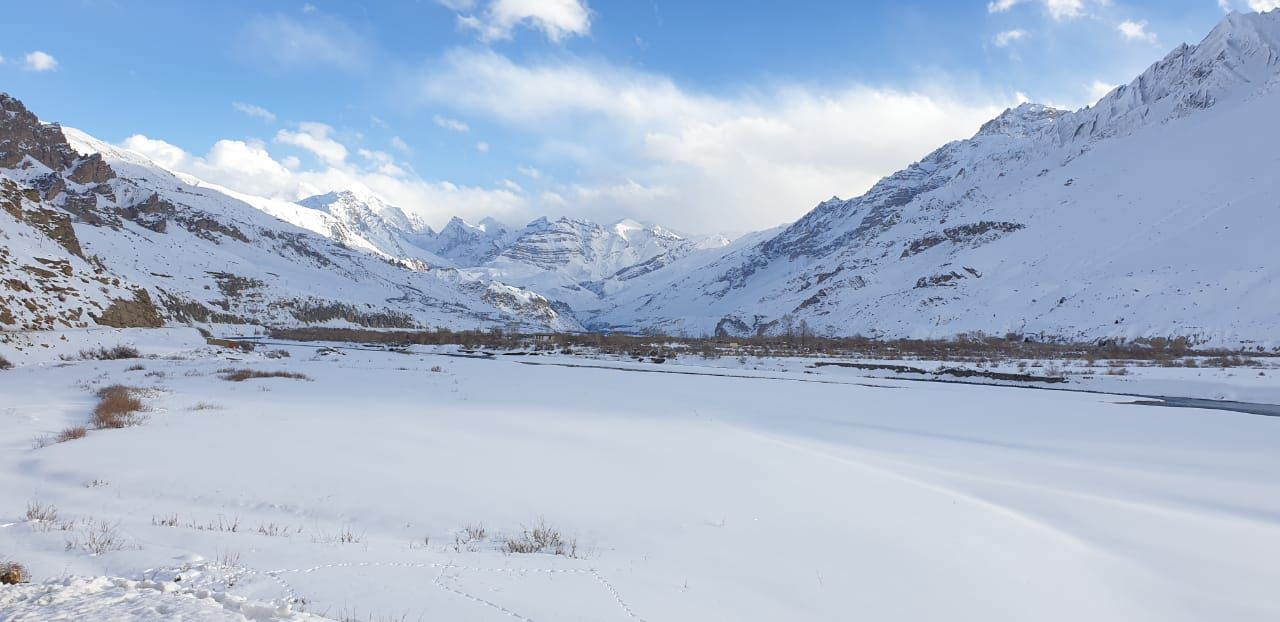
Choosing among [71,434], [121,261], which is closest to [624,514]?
[71,434]

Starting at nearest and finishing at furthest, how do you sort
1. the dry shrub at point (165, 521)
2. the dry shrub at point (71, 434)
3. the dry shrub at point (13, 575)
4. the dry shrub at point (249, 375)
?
the dry shrub at point (13, 575), the dry shrub at point (165, 521), the dry shrub at point (71, 434), the dry shrub at point (249, 375)

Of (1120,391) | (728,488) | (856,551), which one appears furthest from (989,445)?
(1120,391)

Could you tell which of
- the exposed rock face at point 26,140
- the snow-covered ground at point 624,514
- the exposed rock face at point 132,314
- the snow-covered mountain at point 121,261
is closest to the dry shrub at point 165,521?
the snow-covered ground at point 624,514

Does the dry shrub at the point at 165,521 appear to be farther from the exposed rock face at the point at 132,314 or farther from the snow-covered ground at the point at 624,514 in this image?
the exposed rock face at the point at 132,314

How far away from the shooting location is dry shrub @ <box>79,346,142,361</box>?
29172 millimetres

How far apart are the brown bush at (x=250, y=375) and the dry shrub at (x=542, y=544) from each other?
21.5 m

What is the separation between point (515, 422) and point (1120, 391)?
2951 cm

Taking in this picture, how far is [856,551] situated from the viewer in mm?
6863

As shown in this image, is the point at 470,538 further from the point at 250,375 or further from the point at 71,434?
the point at 250,375

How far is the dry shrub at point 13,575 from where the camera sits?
4.05m

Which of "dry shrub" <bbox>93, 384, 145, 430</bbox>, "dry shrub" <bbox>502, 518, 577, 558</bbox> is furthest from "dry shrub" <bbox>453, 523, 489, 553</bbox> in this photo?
"dry shrub" <bbox>93, 384, 145, 430</bbox>

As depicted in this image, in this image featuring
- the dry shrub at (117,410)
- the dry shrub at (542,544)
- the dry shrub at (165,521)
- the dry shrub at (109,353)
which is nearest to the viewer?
the dry shrub at (165,521)

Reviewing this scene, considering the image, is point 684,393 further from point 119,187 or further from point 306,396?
point 119,187

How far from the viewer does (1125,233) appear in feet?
296
